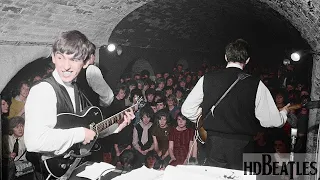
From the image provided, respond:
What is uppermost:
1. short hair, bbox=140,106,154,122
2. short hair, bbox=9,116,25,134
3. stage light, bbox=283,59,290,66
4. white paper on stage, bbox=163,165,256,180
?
stage light, bbox=283,59,290,66

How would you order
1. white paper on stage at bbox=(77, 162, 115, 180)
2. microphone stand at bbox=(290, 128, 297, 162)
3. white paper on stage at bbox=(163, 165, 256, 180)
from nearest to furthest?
white paper on stage at bbox=(163, 165, 256, 180) → white paper on stage at bbox=(77, 162, 115, 180) → microphone stand at bbox=(290, 128, 297, 162)

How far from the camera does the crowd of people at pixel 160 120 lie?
3.38 metres

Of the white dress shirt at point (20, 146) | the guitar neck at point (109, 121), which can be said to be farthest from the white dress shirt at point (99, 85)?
the white dress shirt at point (20, 146)

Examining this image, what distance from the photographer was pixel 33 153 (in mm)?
3119

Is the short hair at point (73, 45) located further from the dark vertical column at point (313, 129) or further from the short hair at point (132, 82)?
the dark vertical column at point (313, 129)

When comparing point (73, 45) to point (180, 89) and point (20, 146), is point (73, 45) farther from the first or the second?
point (180, 89)

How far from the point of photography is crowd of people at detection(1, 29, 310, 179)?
133 inches

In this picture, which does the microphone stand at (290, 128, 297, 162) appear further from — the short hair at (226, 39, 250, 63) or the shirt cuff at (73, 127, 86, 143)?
the shirt cuff at (73, 127, 86, 143)

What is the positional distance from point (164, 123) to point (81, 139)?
1125 millimetres

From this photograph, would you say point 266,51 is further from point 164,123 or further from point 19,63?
point 19,63

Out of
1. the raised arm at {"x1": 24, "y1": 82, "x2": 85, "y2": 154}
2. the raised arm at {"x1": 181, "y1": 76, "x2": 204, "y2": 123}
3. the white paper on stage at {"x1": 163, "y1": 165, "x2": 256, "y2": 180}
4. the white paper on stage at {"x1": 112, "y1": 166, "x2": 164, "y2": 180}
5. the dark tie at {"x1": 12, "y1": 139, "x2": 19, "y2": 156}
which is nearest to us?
the white paper on stage at {"x1": 163, "y1": 165, "x2": 256, "y2": 180}

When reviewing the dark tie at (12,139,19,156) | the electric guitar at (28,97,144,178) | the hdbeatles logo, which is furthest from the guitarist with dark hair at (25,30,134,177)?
the hdbeatles logo

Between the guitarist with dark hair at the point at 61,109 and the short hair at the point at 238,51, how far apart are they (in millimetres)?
1450

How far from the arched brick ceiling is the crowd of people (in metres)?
0.33
